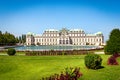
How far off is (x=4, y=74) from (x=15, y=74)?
3.79 feet

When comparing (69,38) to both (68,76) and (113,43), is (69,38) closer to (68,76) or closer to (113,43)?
(113,43)

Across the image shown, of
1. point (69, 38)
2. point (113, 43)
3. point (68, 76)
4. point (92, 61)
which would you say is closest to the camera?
point (68, 76)

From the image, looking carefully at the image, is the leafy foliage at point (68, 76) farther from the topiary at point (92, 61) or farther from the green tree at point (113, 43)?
the green tree at point (113, 43)

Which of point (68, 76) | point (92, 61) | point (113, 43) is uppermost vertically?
point (113, 43)

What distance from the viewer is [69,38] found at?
16512cm

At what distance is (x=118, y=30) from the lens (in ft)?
120

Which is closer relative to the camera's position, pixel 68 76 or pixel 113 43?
pixel 68 76

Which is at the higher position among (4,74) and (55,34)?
(55,34)

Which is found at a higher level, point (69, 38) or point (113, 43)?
point (69, 38)

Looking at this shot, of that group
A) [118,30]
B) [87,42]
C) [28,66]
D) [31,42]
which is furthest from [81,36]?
[28,66]

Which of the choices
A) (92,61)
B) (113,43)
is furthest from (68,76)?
(113,43)

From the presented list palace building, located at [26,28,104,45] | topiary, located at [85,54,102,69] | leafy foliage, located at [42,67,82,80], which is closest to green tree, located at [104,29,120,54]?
topiary, located at [85,54,102,69]

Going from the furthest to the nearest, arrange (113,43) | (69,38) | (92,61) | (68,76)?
(69,38) → (113,43) → (92,61) → (68,76)

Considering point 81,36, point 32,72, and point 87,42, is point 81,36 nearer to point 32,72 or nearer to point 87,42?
point 87,42
